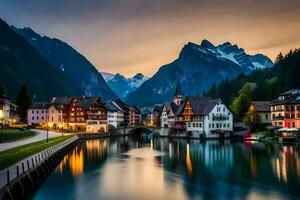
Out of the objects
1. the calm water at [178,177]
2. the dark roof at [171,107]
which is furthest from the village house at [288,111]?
the dark roof at [171,107]

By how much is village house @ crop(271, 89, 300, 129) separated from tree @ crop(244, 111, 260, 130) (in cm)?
599

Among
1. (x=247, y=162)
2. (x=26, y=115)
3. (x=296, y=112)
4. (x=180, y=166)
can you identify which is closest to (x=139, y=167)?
(x=180, y=166)

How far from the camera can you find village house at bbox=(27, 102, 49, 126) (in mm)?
190000

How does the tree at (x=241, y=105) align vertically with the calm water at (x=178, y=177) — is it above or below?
above

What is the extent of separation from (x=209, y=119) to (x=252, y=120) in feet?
48.1

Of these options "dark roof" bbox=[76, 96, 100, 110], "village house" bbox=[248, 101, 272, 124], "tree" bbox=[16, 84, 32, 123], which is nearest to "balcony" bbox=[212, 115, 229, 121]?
"village house" bbox=[248, 101, 272, 124]

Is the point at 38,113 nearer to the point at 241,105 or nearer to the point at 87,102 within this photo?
the point at 87,102

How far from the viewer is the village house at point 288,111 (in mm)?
122256

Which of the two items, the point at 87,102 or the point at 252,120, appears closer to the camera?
the point at 252,120

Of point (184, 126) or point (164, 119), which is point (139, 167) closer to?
point (184, 126)

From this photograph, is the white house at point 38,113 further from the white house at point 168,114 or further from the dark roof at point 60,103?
the white house at point 168,114

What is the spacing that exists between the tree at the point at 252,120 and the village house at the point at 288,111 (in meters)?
5.99

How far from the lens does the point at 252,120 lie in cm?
13775

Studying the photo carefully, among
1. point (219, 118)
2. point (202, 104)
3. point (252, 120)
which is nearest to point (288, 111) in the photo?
point (252, 120)
